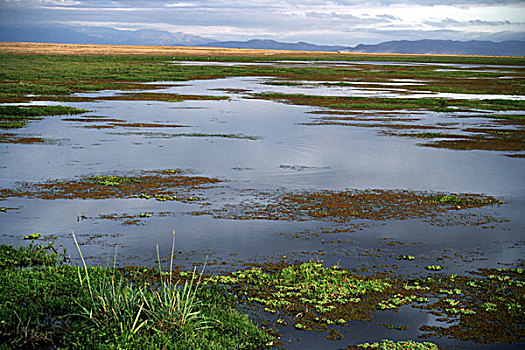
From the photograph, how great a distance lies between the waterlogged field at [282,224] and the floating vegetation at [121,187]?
0.08m

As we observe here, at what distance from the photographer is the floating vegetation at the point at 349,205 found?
14.6 meters

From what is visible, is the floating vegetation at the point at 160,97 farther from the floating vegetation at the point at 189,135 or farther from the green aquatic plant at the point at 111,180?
the green aquatic plant at the point at 111,180

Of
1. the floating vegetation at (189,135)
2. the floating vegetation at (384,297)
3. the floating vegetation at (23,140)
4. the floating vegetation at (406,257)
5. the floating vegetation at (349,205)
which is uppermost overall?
the floating vegetation at (189,135)

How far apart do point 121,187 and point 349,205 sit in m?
6.62

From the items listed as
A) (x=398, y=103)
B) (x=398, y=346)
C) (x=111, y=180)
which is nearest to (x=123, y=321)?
(x=398, y=346)

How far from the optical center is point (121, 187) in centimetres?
1708

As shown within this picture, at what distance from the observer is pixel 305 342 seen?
8297mm

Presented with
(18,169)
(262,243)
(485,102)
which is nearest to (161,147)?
(18,169)

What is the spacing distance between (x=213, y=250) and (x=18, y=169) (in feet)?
34.3

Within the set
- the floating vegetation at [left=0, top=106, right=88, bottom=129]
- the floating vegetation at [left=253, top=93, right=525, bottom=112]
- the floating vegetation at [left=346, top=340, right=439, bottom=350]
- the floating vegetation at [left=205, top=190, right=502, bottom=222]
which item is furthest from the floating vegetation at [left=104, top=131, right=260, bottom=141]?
the floating vegetation at [left=346, top=340, right=439, bottom=350]

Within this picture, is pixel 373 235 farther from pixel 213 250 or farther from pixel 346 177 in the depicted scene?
pixel 346 177

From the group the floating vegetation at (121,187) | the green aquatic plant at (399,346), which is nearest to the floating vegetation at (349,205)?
the floating vegetation at (121,187)

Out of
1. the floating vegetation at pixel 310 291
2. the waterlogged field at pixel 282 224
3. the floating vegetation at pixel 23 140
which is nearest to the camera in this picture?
the waterlogged field at pixel 282 224

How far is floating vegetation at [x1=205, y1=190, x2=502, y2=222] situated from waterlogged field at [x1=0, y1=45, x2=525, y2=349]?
3.1 inches
